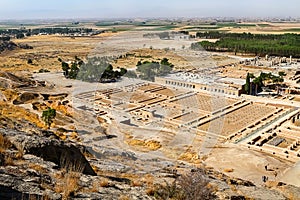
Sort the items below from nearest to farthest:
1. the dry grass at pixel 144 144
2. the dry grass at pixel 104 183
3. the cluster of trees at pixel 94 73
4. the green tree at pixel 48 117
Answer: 1. the dry grass at pixel 104 183
2. the dry grass at pixel 144 144
3. the green tree at pixel 48 117
4. the cluster of trees at pixel 94 73

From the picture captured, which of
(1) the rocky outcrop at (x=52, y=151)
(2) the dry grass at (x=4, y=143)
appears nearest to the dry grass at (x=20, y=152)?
(1) the rocky outcrop at (x=52, y=151)

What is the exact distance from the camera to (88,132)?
55.7 ft

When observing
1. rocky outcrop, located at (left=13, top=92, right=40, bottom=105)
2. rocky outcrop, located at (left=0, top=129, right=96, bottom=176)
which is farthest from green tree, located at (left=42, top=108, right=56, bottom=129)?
rocky outcrop, located at (left=0, top=129, right=96, bottom=176)

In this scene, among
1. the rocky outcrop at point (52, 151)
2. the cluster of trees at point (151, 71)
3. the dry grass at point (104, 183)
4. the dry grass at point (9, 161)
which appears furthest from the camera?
the cluster of trees at point (151, 71)

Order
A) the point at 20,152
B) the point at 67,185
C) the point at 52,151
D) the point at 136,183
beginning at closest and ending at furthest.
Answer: the point at 67,185, the point at 20,152, the point at 136,183, the point at 52,151

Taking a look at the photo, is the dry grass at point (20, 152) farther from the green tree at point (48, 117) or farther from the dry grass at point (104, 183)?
the green tree at point (48, 117)

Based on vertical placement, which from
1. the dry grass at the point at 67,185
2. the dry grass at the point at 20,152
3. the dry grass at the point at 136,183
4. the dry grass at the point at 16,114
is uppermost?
the dry grass at the point at 20,152

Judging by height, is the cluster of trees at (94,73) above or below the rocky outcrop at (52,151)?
below

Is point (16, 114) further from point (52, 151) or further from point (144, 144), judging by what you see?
point (52, 151)

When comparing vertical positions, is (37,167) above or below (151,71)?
above

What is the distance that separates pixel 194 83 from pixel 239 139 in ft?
39.8

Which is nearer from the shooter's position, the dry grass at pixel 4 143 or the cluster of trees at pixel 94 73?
the dry grass at pixel 4 143

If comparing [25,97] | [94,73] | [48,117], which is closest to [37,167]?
[48,117]

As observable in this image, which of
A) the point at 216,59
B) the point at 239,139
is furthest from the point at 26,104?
the point at 216,59
